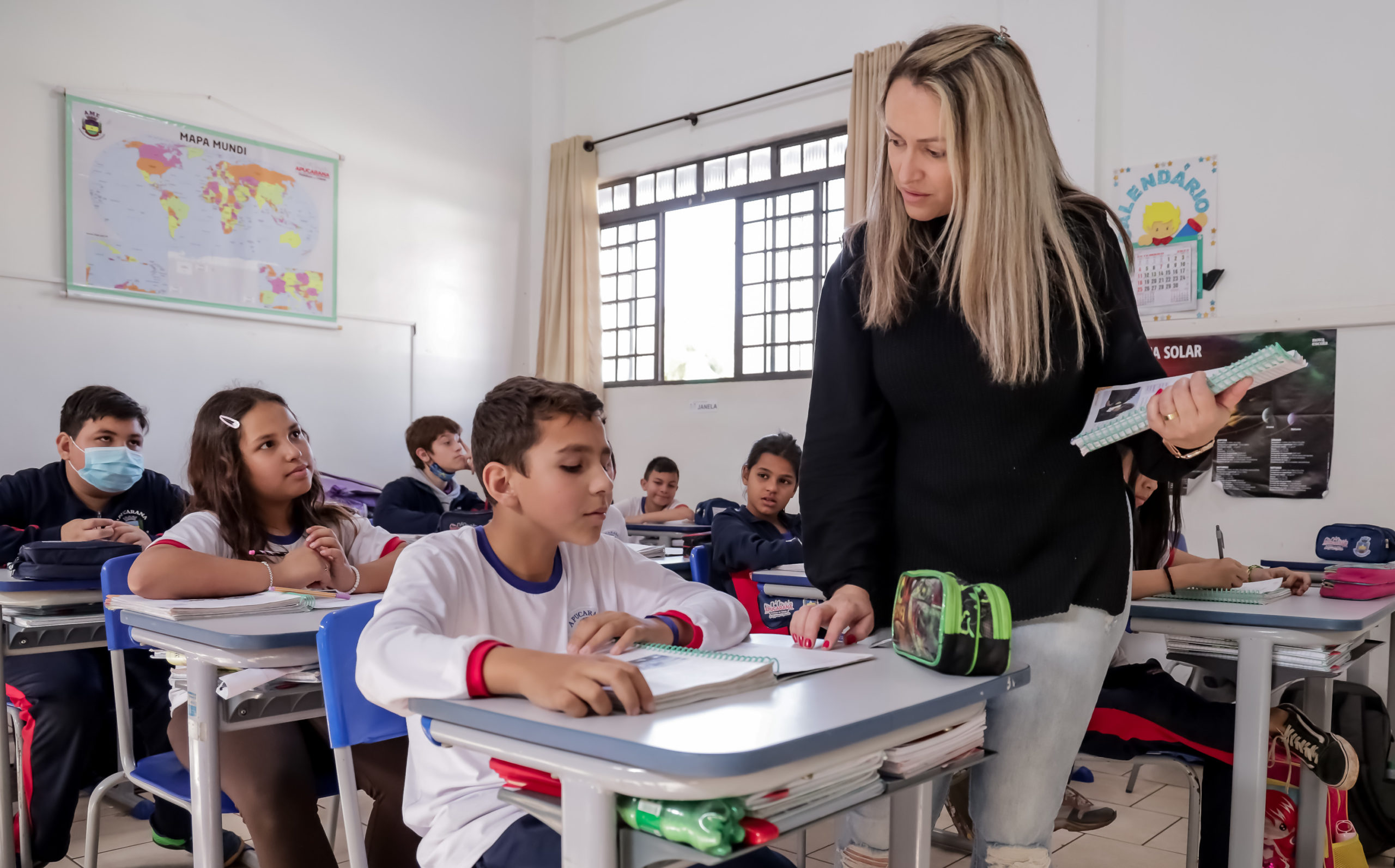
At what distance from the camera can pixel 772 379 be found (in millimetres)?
5879

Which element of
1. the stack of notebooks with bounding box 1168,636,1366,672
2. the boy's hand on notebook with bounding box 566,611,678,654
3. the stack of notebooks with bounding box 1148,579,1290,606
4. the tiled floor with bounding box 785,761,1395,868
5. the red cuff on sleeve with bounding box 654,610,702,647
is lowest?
the tiled floor with bounding box 785,761,1395,868

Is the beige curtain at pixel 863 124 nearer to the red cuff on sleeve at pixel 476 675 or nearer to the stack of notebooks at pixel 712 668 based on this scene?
the stack of notebooks at pixel 712 668

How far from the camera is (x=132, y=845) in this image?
2.60 meters

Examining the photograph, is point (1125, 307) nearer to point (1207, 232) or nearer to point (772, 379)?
Result: point (1207, 232)

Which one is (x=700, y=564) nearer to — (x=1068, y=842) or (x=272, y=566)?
(x=272, y=566)

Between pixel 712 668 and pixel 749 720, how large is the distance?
5.7 inches

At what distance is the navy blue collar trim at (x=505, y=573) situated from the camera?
4.33 feet

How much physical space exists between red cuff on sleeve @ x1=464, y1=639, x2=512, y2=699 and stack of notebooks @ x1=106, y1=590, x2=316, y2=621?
3.40ft

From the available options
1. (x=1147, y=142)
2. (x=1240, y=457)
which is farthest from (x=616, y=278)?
(x=1240, y=457)

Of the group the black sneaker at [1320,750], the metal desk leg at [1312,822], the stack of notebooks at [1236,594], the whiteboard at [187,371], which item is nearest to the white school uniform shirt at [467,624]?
the stack of notebooks at [1236,594]

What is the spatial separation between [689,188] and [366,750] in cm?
520

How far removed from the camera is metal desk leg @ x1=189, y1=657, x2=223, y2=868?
156cm

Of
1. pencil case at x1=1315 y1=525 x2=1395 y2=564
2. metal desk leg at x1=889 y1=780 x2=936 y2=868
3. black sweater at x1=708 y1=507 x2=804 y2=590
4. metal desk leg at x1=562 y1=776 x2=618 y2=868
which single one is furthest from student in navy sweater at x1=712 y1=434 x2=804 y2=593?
metal desk leg at x1=562 y1=776 x2=618 y2=868

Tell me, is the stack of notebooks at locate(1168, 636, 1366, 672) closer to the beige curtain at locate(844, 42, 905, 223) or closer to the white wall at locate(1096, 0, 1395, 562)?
the white wall at locate(1096, 0, 1395, 562)
